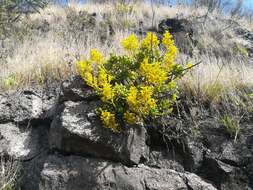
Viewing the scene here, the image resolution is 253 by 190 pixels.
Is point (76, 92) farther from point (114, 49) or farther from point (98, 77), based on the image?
point (114, 49)

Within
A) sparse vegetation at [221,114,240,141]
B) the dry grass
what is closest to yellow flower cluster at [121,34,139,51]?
the dry grass

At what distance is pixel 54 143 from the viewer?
4.02m

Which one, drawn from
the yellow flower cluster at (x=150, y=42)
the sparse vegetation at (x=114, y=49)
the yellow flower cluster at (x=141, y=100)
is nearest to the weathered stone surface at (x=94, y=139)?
the yellow flower cluster at (x=141, y=100)

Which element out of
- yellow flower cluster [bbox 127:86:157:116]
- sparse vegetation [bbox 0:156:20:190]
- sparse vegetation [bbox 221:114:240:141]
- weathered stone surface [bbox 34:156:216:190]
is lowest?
sparse vegetation [bbox 0:156:20:190]

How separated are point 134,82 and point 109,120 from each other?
0.53 meters

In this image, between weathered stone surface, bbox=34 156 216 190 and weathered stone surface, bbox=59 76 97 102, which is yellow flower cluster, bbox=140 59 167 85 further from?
weathered stone surface, bbox=34 156 216 190

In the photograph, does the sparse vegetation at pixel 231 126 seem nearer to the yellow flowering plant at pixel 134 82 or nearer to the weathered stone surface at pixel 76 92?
the yellow flowering plant at pixel 134 82

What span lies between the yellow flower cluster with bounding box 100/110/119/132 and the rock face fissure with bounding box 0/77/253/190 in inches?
3.2

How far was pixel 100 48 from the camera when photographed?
20.7ft

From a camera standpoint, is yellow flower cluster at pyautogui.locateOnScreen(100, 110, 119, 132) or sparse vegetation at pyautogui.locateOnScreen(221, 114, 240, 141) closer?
yellow flower cluster at pyautogui.locateOnScreen(100, 110, 119, 132)

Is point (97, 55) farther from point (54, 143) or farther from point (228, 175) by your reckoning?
point (228, 175)

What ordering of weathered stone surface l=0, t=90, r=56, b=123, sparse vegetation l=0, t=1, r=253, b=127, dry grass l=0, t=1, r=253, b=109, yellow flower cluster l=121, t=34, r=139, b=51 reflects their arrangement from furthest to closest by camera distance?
dry grass l=0, t=1, r=253, b=109
sparse vegetation l=0, t=1, r=253, b=127
weathered stone surface l=0, t=90, r=56, b=123
yellow flower cluster l=121, t=34, r=139, b=51

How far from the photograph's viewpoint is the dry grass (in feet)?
16.2

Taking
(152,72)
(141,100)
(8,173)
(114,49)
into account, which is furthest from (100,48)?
(8,173)
